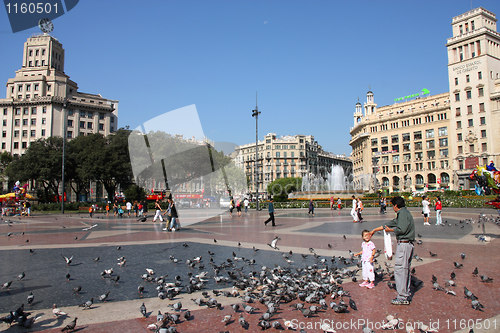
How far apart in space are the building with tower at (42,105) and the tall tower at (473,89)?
280 ft

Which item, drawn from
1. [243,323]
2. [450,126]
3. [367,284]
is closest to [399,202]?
[367,284]

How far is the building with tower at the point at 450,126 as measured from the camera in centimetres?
7219

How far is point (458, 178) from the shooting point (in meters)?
75.1

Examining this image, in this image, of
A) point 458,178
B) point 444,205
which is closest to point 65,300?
point 444,205

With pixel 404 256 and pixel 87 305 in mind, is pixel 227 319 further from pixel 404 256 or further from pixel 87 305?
pixel 404 256

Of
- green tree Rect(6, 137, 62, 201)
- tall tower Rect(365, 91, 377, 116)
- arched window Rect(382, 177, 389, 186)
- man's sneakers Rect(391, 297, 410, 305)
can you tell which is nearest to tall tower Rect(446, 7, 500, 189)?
arched window Rect(382, 177, 389, 186)

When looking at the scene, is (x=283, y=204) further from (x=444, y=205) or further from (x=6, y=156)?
(x=6, y=156)

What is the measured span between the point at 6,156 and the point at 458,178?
9938cm

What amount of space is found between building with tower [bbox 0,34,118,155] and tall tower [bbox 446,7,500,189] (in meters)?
85.2

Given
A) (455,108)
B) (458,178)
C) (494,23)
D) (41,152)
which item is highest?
(494,23)

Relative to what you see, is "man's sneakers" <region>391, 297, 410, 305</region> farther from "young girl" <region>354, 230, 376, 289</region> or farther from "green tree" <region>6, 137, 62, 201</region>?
"green tree" <region>6, 137, 62, 201</region>

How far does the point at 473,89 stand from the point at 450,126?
9970mm

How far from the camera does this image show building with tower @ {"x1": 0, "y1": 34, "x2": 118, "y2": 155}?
8369 centimetres

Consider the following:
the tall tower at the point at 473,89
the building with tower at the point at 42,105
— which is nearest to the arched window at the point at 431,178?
the tall tower at the point at 473,89
